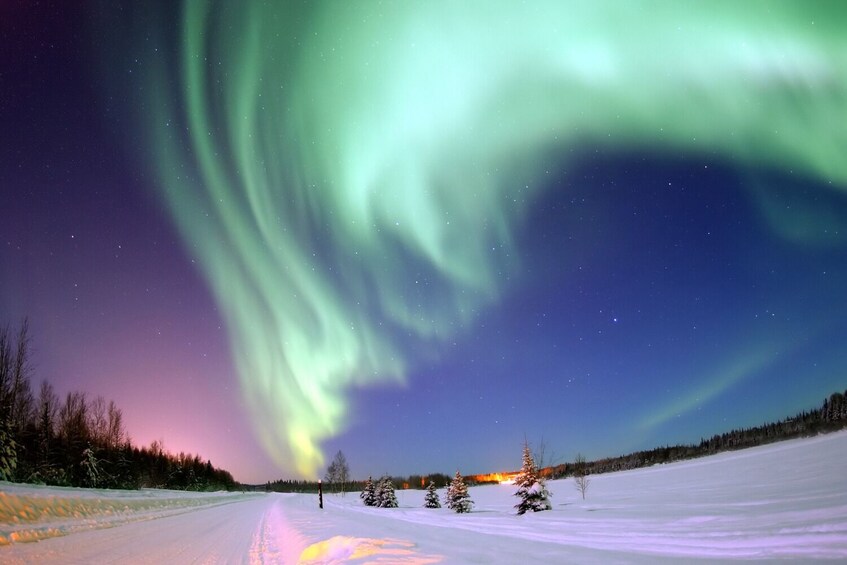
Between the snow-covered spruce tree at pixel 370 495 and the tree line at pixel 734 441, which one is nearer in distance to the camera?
the snow-covered spruce tree at pixel 370 495

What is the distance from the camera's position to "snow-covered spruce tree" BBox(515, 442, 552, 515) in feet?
83.9

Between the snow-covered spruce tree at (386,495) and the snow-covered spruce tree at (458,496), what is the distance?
15.2m

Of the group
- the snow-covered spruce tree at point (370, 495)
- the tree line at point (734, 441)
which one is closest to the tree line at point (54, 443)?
the snow-covered spruce tree at point (370, 495)

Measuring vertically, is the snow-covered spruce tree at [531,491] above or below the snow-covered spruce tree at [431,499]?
above

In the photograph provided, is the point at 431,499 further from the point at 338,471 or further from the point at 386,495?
the point at 338,471

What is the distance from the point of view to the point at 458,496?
32.3 metres

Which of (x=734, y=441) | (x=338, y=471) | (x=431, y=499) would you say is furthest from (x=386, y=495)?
(x=734, y=441)

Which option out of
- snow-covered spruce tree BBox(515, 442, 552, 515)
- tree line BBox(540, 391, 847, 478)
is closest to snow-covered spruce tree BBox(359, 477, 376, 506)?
snow-covered spruce tree BBox(515, 442, 552, 515)

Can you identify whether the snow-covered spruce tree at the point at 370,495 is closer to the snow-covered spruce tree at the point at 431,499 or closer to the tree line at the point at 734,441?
the snow-covered spruce tree at the point at 431,499

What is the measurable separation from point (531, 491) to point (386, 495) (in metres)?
25.5

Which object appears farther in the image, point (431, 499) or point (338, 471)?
point (338, 471)

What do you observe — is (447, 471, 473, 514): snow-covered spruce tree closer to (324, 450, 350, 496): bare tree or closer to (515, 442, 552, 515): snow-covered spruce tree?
(515, 442, 552, 515): snow-covered spruce tree

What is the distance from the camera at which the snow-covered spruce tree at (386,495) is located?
4563 centimetres

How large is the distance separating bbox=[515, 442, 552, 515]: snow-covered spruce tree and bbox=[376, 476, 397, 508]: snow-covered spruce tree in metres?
23.5
